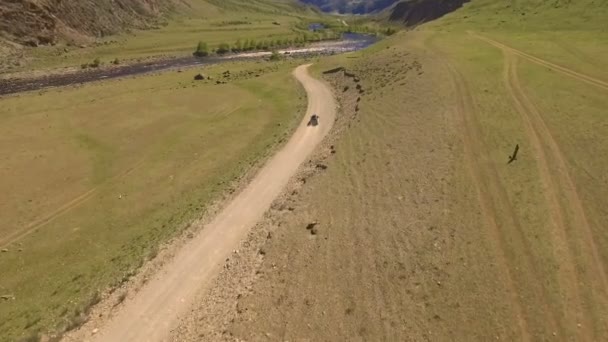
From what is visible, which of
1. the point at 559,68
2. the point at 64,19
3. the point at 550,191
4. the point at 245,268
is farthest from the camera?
the point at 64,19

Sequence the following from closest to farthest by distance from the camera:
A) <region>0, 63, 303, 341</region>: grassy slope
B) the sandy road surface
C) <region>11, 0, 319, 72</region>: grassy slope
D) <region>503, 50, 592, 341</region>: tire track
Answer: <region>503, 50, 592, 341</region>: tire track, the sandy road surface, <region>0, 63, 303, 341</region>: grassy slope, <region>11, 0, 319, 72</region>: grassy slope

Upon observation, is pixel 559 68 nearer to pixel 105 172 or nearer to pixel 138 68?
pixel 105 172

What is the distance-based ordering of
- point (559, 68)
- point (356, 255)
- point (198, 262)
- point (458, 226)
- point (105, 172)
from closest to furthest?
1. point (356, 255)
2. point (458, 226)
3. point (198, 262)
4. point (105, 172)
5. point (559, 68)

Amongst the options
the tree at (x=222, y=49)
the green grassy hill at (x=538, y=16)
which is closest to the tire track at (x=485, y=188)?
the green grassy hill at (x=538, y=16)

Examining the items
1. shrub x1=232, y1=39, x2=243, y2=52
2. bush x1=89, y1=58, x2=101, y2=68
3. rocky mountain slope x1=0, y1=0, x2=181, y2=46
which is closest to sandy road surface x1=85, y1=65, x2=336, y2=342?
bush x1=89, y1=58, x2=101, y2=68

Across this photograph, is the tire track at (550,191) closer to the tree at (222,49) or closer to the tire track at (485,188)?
the tire track at (485,188)

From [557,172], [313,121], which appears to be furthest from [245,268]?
[313,121]

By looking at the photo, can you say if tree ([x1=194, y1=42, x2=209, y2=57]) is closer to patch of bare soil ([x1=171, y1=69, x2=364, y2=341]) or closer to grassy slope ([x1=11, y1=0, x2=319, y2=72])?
grassy slope ([x1=11, y1=0, x2=319, y2=72])

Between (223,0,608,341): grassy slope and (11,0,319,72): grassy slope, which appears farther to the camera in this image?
(11,0,319,72): grassy slope
